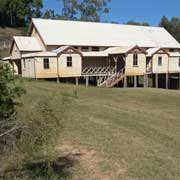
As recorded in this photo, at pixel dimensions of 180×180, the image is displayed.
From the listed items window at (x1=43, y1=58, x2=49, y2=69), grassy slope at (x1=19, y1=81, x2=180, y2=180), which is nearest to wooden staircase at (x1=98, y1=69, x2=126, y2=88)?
window at (x1=43, y1=58, x2=49, y2=69)

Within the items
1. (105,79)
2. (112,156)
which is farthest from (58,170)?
(105,79)

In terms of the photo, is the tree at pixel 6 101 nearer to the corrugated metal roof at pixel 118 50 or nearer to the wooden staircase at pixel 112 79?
the wooden staircase at pixel 112 79

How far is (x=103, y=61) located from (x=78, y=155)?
27.7 m

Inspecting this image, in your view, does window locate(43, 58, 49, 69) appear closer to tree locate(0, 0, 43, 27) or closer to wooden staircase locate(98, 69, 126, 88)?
wooden staircase locate(98, 69, 126, 88)

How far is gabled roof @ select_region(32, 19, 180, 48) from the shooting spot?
3409cm

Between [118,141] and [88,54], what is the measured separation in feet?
77.2

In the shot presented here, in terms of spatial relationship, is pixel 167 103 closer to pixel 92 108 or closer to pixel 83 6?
pixel 92 108

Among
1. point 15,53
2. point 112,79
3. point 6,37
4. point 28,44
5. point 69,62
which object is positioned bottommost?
point 112,79

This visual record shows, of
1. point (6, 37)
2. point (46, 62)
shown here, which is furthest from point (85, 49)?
point (6, 37)

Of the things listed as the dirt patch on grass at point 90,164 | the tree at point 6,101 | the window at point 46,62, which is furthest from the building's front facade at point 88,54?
the tree at point 6,101

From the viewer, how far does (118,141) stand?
948 cm

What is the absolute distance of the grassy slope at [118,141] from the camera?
716 centimetres

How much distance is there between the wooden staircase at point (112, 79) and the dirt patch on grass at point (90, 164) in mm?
23005

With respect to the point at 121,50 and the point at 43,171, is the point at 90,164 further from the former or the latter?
the point at 121,50
